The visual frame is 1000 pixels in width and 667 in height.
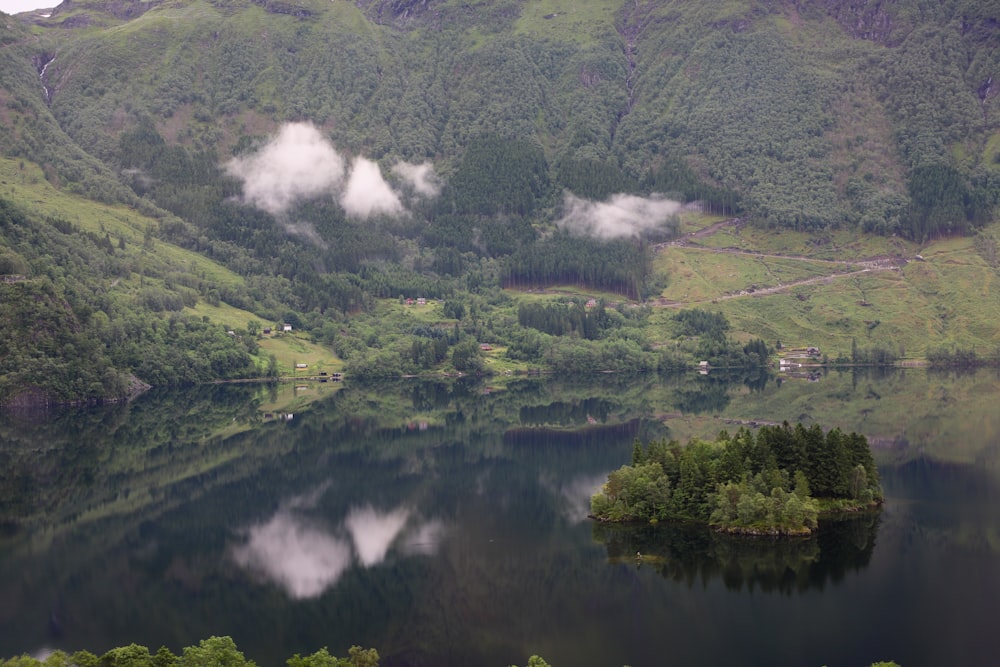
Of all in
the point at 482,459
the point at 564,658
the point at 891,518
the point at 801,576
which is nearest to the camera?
the point at 564,658

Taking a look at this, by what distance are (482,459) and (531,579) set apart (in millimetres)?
50457

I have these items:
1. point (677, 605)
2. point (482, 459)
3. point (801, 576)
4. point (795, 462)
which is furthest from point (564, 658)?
point (482, 459)

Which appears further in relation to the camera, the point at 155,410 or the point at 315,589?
the point at 155,410

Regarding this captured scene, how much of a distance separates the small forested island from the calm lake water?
2.63 m

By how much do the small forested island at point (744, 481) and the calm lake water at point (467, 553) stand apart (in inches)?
104

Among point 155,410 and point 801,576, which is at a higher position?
point 801,576

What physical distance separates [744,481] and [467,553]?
923 inches

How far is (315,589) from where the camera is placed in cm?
7656

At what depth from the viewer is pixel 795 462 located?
91.1m

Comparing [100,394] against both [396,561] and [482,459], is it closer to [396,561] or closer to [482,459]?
[482,459]

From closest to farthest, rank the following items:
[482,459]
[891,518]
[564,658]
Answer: [564,658]
[891,518]
[482,459]

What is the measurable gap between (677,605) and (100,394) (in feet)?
450

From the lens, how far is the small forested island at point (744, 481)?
85812 mm

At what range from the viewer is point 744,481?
287ft
